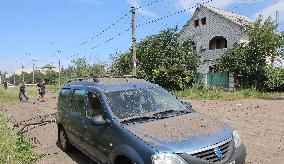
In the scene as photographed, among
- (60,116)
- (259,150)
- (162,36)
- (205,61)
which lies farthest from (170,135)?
(205,61)

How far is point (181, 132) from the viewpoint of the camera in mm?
5035

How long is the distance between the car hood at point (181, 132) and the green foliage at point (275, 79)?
2277 cm

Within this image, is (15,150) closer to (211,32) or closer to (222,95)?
(222,95)

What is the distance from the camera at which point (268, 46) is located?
92.7 ft

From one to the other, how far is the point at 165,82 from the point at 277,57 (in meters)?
10.2

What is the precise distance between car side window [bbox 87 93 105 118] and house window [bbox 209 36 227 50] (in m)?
32.0

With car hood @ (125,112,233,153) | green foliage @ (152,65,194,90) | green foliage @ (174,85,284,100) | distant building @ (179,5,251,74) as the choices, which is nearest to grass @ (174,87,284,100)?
green foliage @ (174,85,284,100)

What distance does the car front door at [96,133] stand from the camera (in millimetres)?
5816

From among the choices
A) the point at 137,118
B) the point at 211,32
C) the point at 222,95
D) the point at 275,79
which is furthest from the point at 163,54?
the point at 137,118

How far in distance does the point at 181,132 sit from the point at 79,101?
321cm

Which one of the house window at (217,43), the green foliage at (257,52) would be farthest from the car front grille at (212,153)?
the house window at (217,43)

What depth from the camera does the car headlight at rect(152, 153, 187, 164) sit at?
175 inches

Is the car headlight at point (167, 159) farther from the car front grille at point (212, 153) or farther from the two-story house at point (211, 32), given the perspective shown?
the two-story house at point (211, 32)

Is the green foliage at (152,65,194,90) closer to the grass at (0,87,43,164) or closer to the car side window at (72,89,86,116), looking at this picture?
the grass at (0,87,43,164)
